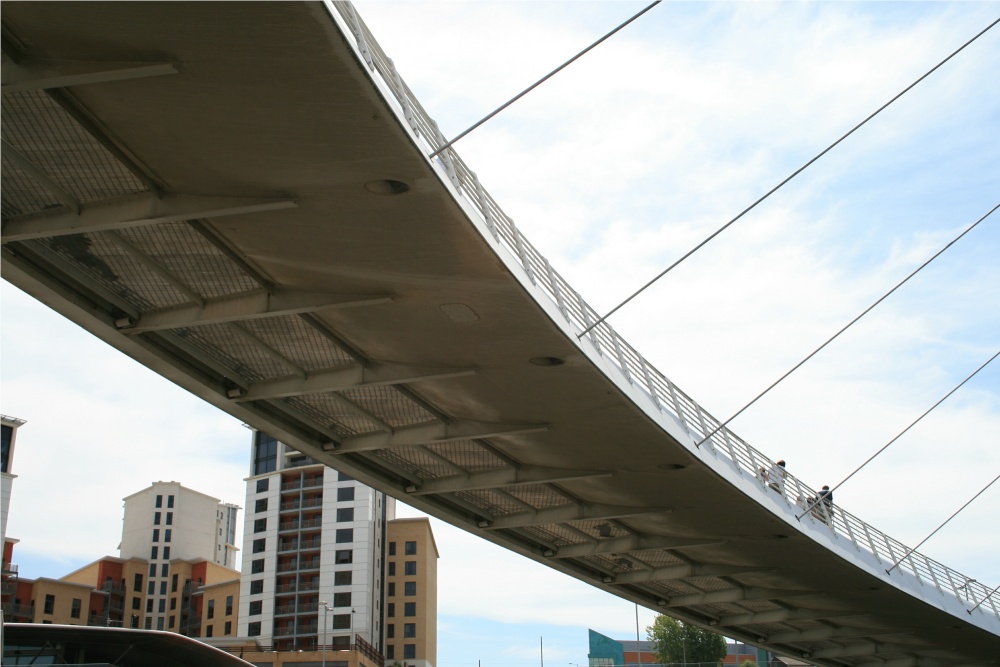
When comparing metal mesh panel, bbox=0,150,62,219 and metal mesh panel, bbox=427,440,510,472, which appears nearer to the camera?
metal mesh panel, bbox=0,150,62,219

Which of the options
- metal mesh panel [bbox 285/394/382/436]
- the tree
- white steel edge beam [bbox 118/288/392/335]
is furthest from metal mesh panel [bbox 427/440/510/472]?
the tree

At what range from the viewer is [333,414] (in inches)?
868

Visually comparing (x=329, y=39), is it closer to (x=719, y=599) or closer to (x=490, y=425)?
(x=490, y=425)

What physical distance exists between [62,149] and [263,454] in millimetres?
112331

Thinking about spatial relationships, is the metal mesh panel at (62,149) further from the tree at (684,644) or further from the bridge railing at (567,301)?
the tree at (684,644)

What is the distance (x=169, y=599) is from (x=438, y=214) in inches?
4702

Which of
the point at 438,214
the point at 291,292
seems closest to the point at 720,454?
the point at 291,292

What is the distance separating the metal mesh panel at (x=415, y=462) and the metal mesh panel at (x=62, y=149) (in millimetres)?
11608

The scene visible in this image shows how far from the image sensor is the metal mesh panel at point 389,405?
20.5 metres

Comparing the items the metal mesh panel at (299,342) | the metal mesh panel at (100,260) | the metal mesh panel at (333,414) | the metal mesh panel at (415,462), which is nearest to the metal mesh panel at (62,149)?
the metal mesh panel at (100,260)

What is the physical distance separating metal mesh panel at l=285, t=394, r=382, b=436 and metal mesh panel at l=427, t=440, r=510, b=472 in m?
1.76

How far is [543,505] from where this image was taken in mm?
28359

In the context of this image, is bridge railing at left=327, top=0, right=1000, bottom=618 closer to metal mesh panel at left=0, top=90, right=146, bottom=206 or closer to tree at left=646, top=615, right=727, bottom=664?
metal mesh panel at left=0, top=90, right=146, bottom=206

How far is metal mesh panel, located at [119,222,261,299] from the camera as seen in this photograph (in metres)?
14.3
